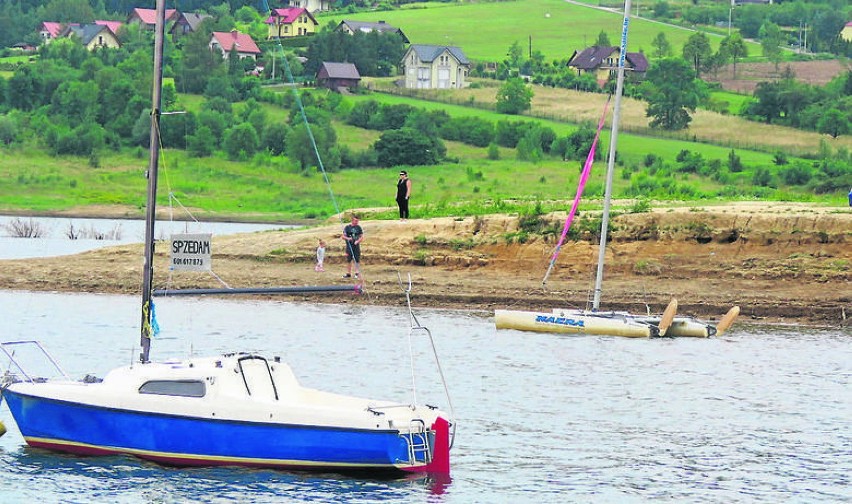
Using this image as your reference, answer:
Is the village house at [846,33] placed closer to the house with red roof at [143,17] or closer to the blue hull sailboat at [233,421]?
the house with red roof at [143,17]

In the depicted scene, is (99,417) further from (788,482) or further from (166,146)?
(166,146)

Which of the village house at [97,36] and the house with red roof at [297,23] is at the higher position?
the house with red roof at [297,23]

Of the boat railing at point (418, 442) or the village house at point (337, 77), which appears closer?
the boat railing at point (418, 442)

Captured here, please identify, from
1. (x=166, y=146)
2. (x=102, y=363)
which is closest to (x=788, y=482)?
(x=102, y=363)

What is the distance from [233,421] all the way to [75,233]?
44025mm

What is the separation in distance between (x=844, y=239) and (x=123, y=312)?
72.5ft

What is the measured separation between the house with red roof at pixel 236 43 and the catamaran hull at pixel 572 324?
336 ft

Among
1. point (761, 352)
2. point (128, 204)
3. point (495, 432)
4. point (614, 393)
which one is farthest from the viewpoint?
point (128, 204)

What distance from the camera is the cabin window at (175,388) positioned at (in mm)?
26641

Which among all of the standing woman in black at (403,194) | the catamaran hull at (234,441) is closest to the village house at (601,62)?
the standing woman in black at (403,194)

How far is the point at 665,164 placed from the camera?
9769 cm

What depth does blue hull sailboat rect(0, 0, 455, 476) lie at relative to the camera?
85.9ft

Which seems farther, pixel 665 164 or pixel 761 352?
pixel 665 164

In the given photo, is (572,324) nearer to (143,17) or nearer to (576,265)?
(576,265)
